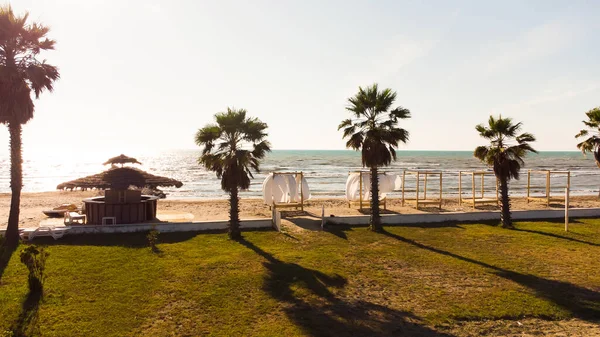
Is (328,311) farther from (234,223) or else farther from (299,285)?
(234,223)

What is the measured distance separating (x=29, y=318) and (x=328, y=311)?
23.5 ft

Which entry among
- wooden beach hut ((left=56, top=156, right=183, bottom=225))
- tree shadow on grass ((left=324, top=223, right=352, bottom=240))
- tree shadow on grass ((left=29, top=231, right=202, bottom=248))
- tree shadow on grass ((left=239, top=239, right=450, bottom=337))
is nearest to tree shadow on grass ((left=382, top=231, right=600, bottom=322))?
tree shadow on grass ((left=239, top=239, right=450, bottom=337))

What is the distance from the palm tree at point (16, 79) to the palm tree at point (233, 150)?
6.60 metres

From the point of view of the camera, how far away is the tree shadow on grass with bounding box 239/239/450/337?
29.5 ft

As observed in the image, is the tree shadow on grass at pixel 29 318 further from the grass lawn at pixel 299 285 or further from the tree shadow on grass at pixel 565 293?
the tree shadow on grass at pixel 565 293

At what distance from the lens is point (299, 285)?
11680 mm

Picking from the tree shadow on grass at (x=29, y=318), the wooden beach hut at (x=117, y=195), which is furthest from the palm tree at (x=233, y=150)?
the tree shadow on grass at (x=29, y=318)

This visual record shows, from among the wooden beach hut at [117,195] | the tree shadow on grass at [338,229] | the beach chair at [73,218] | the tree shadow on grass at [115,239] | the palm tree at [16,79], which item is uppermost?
the palm tree at [16,79]

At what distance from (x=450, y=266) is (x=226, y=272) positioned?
7641 mm

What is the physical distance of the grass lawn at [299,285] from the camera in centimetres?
929

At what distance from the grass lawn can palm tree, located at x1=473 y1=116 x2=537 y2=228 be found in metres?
3.09

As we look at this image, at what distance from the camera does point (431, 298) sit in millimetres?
10867

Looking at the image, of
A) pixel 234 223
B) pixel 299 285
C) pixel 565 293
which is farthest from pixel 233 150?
pixel 565 293

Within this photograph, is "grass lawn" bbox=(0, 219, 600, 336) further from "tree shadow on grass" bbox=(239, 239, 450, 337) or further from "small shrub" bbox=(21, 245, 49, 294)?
"small shrub" bbox=(21, 245, 49, 294)
